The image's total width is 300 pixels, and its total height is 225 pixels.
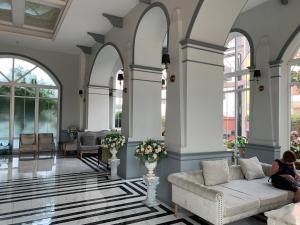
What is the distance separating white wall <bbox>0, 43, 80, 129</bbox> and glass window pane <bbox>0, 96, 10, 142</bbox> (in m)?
2.09

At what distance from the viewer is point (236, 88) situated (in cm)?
706

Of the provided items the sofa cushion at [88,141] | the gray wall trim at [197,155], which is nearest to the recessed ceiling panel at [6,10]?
the sofa cushion at [88,141]

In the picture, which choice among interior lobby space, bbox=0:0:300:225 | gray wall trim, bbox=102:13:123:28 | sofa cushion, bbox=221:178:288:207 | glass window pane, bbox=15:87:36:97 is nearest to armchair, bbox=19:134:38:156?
interior lobby space, bbox=0:0:300:225

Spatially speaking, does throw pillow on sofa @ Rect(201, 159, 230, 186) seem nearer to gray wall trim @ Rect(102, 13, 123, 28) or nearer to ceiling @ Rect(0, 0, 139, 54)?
ceiling @ Rect(0, 0, 139, 54)

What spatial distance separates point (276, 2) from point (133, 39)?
133 inches

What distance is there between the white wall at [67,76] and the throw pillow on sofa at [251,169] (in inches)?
318

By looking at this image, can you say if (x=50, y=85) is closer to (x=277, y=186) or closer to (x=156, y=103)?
(x=156, y=103)

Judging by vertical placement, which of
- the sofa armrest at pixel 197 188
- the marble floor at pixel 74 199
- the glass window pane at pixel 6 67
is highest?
the glass window pane at pixel 6 67

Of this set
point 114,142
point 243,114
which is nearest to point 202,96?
point 114,142

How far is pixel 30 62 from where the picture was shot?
9977 millimetres

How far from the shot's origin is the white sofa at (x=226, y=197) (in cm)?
287

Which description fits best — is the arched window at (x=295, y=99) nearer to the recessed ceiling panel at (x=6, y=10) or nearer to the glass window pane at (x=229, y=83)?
the glass window pane at (x=229, y=83)

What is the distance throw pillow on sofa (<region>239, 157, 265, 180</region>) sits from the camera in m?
4.16

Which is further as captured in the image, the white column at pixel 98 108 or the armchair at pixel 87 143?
the white column at pixel 98 108
